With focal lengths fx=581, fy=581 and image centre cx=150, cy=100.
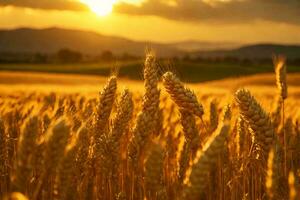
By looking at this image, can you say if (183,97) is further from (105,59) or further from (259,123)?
(105,59)

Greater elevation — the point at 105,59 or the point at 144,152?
the point at 105,59

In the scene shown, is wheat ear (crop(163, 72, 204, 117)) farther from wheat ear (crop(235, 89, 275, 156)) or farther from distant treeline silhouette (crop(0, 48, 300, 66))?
distant treeline silhouette (crop(0, 48, 300, 66))

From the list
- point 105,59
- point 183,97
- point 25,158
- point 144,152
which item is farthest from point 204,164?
point 105,59

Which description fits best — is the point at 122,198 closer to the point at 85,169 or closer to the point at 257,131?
the point at 85,169

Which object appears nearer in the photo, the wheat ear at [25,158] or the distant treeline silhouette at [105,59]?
the wheat ear at [25,158]

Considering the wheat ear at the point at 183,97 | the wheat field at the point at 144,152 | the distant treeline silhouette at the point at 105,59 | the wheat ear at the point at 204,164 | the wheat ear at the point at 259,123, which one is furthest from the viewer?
the distant treeline silhouette at the point at 105,59

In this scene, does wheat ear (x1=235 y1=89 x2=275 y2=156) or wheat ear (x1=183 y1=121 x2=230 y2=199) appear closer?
wheat ear (x1=183 y1=121 x2=230 y2=199)

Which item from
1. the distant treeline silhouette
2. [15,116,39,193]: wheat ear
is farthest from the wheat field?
the distant treeline silhouette

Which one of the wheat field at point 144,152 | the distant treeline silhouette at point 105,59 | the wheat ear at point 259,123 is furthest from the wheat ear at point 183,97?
the distant treeline silhouette at point 105,59

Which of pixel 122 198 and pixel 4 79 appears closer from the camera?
pixel 122 198

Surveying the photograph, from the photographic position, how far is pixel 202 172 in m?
1.91

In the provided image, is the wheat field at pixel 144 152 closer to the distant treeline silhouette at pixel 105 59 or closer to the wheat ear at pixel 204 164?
the wheat ear at pixel 204 164

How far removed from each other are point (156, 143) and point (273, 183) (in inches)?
17.0

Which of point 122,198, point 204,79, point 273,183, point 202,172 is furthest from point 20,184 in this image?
point 204,79
